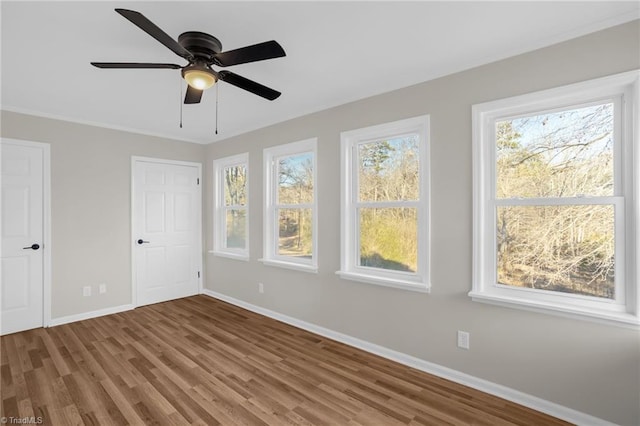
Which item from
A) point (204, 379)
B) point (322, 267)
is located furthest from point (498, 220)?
point (204, 379)

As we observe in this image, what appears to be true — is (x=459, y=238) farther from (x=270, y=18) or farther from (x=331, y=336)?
(x=270, y=18)

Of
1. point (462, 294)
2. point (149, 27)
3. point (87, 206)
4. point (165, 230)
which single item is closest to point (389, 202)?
point (462, 294)

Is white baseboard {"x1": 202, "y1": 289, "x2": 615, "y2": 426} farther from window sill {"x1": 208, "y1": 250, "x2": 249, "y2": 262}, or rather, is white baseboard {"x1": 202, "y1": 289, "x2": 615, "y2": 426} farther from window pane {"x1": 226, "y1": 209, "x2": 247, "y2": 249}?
window pane {"x1": 226, "y1": 209, "x2": 247, "y2": 249}

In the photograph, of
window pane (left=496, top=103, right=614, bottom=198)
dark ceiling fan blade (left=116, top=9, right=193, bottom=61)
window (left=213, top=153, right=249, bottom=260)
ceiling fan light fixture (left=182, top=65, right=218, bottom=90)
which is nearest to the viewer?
dark ceiling fan blade (left=116, top=9, right=193, bottom=61)

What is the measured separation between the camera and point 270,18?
1.90 m

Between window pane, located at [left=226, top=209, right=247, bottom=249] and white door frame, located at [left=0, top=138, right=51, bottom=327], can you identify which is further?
window pane, located at [left=226, top=209, right=247, bottom=249]

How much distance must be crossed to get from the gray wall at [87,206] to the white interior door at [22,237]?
0.13 meters

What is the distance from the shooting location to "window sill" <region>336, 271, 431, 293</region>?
269cm

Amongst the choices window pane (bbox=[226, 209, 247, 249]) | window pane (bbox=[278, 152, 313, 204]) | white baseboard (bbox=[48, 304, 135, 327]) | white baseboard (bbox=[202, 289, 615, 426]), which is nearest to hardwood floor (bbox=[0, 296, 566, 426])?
white baseboard (bbox=[202, 289, 615, 426])

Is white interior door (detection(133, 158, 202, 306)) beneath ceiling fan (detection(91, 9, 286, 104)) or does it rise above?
beneath

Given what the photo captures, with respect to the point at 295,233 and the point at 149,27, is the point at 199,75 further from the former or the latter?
the point at 295,233

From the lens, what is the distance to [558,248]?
2186 millimetres

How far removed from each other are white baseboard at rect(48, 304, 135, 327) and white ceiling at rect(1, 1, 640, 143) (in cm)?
254

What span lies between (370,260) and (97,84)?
3.09 metres
